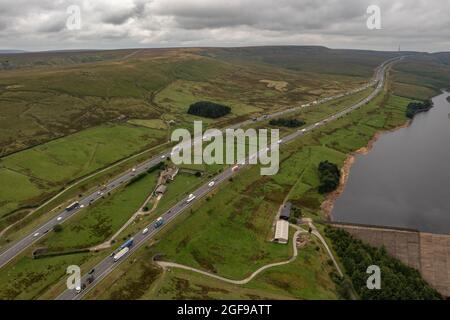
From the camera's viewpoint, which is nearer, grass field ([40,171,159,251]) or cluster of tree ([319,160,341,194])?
grass field ([40,171,159,251])

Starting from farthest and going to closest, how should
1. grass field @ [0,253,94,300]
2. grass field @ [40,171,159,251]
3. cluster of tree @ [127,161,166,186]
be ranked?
1. cluster of tree @ [127,161,166,186]
2. grass field @ [40,171,159,251]
3. grass field @ [0,253,94,300]

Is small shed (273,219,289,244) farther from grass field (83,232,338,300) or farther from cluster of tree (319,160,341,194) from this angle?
cluster of tree (319,160,341,194)

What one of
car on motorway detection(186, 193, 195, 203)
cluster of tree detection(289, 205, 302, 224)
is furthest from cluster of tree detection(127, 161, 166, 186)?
cluster of tree detection(289, 205, 302, 224)

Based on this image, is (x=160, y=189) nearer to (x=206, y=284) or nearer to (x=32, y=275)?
(x=32, y=275)

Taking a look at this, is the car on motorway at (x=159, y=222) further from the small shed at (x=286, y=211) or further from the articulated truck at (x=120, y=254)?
the small shed at (x=286, y=211)

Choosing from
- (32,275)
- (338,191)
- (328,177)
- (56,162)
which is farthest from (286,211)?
(56,162)

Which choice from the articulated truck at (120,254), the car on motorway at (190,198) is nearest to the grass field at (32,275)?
the articulated truck at (120,254)
